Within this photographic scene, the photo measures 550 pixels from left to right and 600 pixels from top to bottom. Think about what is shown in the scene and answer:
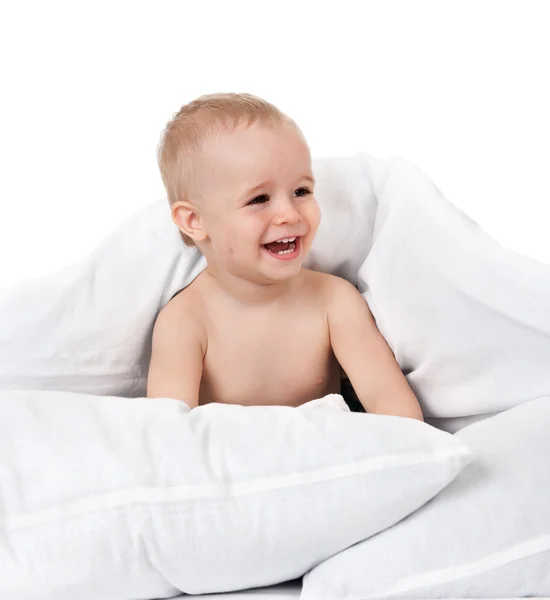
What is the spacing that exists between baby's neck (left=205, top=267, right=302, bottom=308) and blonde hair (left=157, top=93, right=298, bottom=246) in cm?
14

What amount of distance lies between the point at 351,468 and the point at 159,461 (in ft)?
0.63

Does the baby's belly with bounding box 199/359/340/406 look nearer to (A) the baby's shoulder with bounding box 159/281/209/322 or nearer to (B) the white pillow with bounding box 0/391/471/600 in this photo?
(A) the baby's shoulder with bounding box 159/281/209/322

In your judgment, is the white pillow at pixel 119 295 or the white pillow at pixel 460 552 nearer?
the white pillow at pixel 460 552

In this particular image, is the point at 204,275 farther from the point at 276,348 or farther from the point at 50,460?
the point at 50,460

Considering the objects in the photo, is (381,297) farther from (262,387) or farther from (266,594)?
(266,594)

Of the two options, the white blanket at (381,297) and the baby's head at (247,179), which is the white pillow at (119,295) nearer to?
the white blanket at (381,297)

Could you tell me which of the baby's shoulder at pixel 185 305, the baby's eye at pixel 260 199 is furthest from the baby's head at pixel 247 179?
the baby's shoulder at pixel 185 305

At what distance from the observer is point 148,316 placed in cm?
133

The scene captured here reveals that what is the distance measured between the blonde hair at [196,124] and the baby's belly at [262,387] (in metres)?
0.27

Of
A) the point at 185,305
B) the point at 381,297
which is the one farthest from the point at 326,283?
the point at 185,305

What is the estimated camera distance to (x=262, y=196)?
1.22 metres

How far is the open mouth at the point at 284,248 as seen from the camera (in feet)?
4.03

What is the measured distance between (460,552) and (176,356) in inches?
20.9

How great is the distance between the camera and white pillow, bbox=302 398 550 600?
0.89 meters
